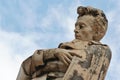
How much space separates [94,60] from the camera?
32.9 feet

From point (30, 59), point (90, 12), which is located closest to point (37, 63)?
point (30, 59)

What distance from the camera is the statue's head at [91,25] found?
10711mm

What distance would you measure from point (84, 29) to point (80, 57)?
0.89 m

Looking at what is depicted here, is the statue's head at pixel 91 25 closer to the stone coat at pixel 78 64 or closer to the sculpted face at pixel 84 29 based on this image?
the sculpted face at pixel 84 29

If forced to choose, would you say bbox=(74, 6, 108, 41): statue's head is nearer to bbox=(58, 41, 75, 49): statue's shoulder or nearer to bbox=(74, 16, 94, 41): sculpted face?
bbox=(74, 16, 94, 41): sculpted face

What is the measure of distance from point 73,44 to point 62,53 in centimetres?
49

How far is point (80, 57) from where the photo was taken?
10047 mm

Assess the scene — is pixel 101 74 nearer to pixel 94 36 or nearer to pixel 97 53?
pixel 97 53

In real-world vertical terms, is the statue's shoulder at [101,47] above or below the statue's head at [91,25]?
below

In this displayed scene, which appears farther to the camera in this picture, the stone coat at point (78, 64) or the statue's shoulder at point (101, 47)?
the statue's shoulder at point (101, 47)

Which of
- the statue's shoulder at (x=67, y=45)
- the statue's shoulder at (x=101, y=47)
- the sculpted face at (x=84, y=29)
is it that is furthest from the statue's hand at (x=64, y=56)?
the sculpted face at (x=84, y=29)

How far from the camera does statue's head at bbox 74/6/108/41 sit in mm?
10711

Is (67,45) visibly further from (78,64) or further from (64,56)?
(78,64)

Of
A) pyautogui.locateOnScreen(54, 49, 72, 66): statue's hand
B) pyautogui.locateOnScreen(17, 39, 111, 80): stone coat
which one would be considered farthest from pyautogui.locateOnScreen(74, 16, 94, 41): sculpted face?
pyautogui.locateOnScreen(54, 49, 72, 66): statue's hand
